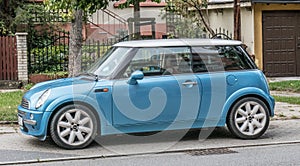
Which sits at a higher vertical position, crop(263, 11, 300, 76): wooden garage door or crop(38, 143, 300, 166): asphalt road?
crop(263, 11, 300, 76): wooden garage door

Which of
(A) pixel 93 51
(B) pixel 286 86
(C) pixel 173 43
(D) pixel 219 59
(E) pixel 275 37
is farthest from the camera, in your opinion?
(E) pixel 275 37

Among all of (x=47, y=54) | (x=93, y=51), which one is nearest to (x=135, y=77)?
(x=93, y=51)

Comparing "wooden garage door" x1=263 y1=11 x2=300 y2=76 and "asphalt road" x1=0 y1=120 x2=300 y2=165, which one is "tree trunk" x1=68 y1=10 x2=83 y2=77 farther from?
"wooden garage door" x1=263 y1=11 x2=300 y2=76

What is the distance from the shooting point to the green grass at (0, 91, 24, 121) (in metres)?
11.0

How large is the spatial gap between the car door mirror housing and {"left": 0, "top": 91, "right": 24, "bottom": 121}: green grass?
3.24 m

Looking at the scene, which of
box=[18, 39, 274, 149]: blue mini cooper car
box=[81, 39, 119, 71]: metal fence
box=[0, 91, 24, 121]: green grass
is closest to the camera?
box=[18, 39, 274, 149]: blue mini cooper car

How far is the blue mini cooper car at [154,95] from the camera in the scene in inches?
331

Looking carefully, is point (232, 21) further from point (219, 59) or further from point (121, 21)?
point (219, 59)

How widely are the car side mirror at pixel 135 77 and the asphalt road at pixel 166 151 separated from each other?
3.20 feet

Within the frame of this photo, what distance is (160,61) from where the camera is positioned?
8883mm

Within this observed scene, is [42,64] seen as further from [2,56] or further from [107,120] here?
[107,120]

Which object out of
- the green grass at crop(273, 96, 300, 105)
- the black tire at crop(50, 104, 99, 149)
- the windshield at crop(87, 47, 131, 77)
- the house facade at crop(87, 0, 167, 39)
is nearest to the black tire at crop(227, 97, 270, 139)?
the windshield at crop(87, 47, 131, 77)

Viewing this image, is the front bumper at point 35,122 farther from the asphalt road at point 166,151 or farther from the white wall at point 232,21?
the white wall at point 232,21

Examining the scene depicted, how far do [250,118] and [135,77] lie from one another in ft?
6.56
